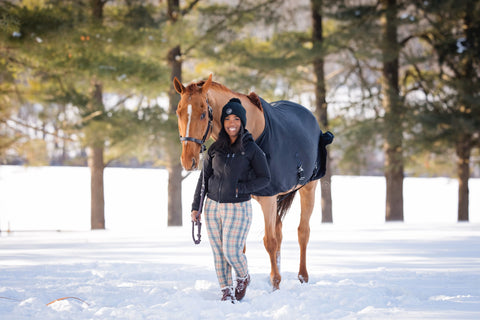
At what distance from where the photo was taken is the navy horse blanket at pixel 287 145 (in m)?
4.23

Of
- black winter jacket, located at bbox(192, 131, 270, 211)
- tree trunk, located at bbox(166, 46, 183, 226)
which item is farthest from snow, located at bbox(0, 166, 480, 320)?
tree trunk, located at bbox(166, 46, 183, 226)

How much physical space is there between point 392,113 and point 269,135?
8783mm

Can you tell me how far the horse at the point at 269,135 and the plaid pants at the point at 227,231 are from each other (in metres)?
0.36

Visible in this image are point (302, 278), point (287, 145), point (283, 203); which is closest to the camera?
point (287, 145)

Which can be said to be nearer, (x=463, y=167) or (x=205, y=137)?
(x=205, y=137)

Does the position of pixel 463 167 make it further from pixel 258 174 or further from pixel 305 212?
pixel 258 174

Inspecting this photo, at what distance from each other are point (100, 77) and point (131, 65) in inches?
27.8

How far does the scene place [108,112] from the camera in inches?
435

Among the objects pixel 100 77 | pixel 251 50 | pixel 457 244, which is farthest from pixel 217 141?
pixel 251 50

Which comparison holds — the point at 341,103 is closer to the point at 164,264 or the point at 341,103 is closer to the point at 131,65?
the point at 131,65

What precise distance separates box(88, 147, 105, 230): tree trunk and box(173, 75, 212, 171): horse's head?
9088 millimetres

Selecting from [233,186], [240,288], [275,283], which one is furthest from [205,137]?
[275,283]

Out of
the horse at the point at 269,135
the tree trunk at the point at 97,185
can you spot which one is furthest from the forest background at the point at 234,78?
the horse at the point at 269,135

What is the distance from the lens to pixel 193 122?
3701mm
